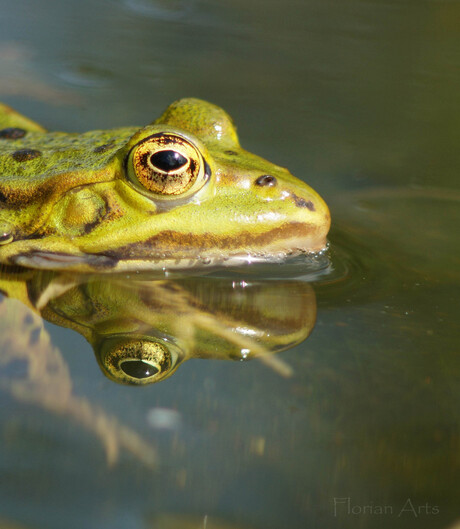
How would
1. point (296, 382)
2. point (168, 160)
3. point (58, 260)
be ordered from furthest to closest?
point (58, 260) < point (168, 160) < point (296, 382)

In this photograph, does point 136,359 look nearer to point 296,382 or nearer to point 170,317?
point 170,317

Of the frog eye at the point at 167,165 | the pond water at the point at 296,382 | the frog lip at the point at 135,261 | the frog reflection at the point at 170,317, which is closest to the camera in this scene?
the pond water at the point at 296,382

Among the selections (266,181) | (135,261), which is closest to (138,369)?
(135,261)

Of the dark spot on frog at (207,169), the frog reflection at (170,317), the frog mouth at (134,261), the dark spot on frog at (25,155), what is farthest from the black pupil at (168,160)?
the dark spot on frog at (25,155)

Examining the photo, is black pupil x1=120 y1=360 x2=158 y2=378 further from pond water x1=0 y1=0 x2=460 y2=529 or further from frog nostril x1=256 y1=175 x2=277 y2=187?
frog nostril x1=256 y1=175 x2=277 y2=187

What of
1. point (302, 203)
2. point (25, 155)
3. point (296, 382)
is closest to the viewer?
point (296, 382)

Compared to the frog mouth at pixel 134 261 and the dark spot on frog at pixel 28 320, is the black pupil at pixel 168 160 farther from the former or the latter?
the dark spot on frog at pixel 28 320

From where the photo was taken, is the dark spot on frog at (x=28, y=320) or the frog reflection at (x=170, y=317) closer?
the frog reflection at (x=170, y=317)
